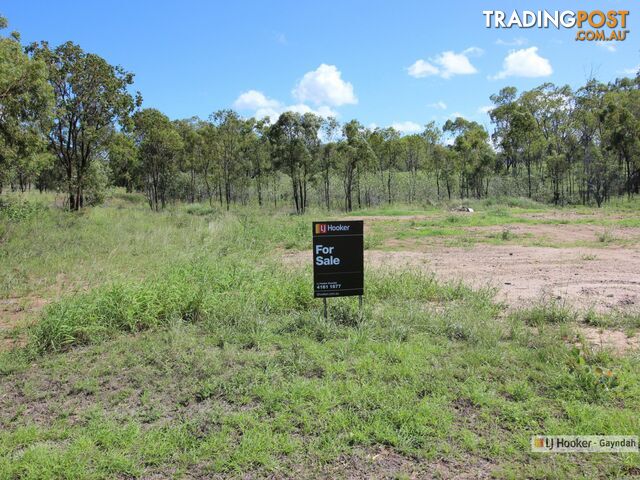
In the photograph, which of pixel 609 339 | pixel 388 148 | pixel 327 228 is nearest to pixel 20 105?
pixel 327 228

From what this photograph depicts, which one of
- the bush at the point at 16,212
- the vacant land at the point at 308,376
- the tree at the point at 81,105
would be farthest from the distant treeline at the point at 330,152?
the vacant land at the point at 308,376

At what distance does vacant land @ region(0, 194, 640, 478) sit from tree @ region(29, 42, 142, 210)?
1298cm

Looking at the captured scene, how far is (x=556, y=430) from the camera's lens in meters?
2.97

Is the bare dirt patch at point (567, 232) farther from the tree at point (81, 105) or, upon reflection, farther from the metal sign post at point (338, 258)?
the tree at point (81, 105)

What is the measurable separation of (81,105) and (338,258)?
58.5 ft

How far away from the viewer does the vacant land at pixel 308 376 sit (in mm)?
2797

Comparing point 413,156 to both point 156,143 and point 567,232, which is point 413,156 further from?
point 567,232

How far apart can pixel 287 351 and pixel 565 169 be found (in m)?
39.5

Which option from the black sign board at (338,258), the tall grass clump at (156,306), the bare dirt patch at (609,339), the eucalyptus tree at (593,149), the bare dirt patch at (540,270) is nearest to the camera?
the bare dirt patch at (609,339)

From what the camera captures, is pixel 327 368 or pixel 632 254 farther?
pixel 632 254

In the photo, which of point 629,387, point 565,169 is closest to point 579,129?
point 565,169

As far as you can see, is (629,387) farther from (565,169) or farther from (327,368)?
(565,169)

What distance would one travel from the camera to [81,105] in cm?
1848

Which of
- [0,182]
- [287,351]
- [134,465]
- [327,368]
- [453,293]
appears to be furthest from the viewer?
[0,182]
